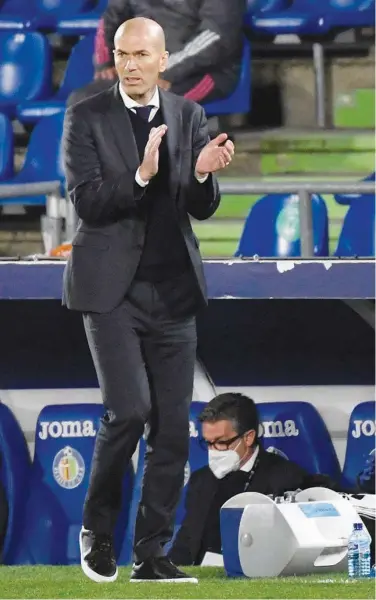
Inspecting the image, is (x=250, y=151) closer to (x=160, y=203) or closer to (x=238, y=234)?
(x=238, y=234)

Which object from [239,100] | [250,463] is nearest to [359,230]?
[250,463]

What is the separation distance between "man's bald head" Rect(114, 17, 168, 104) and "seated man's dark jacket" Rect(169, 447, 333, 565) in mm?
1951

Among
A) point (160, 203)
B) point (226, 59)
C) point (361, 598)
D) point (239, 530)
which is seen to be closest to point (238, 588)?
point (361, 598)

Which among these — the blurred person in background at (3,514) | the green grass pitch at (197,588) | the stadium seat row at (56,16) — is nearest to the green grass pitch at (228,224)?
the stadium seat row at (56,16)

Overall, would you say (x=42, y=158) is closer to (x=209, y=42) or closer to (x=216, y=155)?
(x=209, y=42)

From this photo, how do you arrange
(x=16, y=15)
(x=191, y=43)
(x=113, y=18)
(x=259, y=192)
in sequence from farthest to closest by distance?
(x=16, y=15) < (x=113, y=18) < (x=191, y=43) < (x=259, y=192)

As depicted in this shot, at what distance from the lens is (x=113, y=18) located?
7910 mm

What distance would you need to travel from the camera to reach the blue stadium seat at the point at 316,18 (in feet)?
28.1

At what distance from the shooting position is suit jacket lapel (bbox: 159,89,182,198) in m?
3.88

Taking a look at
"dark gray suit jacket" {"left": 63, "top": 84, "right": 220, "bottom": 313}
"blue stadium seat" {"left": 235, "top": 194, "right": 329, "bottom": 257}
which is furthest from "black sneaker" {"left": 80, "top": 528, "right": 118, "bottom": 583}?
"blue stadium seat" {"left": 235, "top": 194, "right": 329, "bottom": 257}

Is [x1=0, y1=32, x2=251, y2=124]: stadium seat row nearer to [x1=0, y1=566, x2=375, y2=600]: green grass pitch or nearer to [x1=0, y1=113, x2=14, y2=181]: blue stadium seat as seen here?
[x1=0, y1=113, x2=14, y2=181]: blue stadium seat

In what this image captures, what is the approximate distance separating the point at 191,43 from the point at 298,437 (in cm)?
264

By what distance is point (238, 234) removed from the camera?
7.75m

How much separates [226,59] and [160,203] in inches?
163
